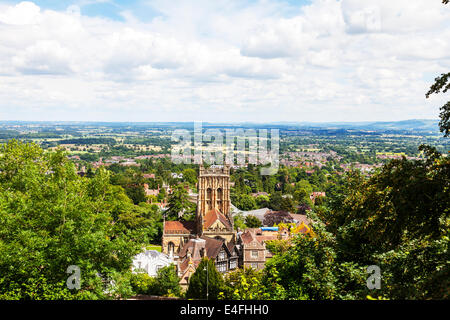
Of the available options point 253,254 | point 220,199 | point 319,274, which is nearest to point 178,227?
point 220,199

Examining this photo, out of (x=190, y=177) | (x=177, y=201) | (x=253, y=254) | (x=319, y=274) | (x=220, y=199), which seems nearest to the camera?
(x=319, y=274)

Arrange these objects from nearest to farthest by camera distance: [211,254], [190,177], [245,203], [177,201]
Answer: [211,254]
[177,201]
[245,203]
[190,177]

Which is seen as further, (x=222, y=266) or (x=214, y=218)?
(x=214, y=218)

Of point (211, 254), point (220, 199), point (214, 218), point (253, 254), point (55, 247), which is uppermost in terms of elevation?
point (55, 247)

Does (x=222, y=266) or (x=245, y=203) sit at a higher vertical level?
(x=222, y=266)

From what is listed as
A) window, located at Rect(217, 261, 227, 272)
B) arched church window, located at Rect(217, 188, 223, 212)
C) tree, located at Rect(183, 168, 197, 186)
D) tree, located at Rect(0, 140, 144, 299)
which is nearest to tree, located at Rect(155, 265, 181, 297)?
window, located at Rect(217, 261, 227, 272)

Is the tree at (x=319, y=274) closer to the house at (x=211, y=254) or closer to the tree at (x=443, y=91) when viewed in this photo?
the tree at (x=443, y=91)

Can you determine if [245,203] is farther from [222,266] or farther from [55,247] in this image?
[55,247]

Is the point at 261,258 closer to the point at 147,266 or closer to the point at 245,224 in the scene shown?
the point at 147,266
